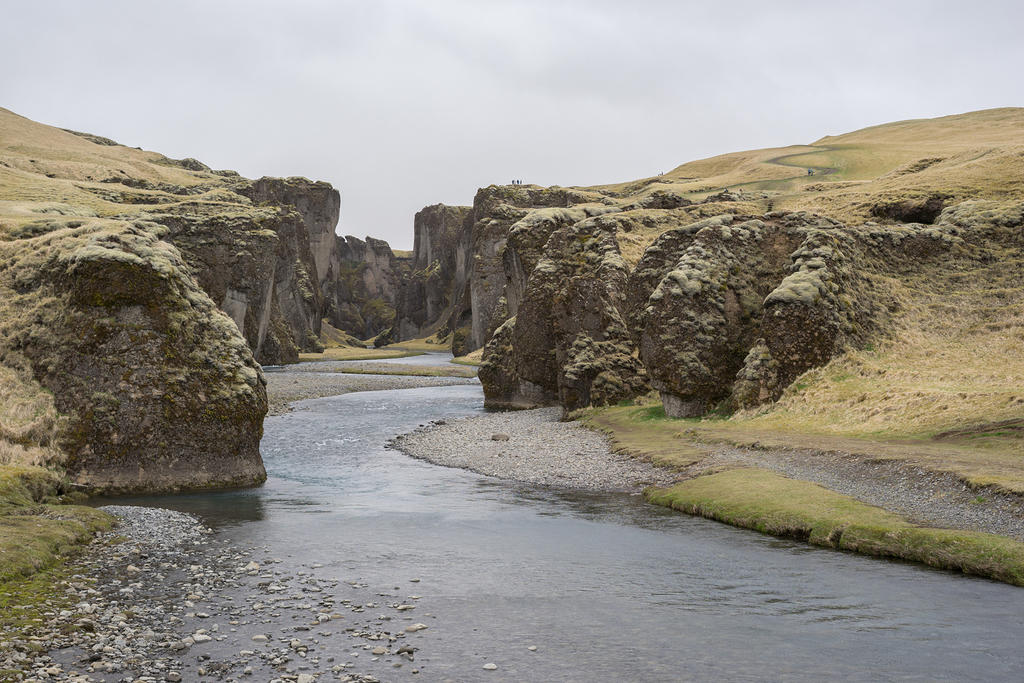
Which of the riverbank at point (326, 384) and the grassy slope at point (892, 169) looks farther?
the riverbank at point (326, 384)

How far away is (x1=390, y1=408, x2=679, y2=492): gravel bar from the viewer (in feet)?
114

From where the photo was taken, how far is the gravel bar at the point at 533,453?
34.8 meters

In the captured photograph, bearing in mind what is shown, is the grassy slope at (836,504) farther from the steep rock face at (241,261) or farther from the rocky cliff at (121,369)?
the steep rock face at (241,261)

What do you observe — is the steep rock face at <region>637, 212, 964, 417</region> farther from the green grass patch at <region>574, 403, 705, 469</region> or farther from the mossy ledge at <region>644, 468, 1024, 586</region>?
the mossy ledge at <region>644, 468, 1024, 586</region>

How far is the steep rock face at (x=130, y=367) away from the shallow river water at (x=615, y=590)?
2524 mm

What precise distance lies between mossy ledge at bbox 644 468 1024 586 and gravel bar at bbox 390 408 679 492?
3.47 meters

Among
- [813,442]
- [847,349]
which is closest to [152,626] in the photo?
[813,442]

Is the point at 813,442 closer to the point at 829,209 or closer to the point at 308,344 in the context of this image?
the point at 829,209

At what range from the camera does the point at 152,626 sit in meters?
15.6

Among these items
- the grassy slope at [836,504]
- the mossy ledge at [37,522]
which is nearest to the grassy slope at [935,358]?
the grassy slope at [836,504]

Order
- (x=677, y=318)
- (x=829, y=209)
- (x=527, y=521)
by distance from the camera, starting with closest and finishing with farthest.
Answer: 1. (x=527, y=521)
2. (x=677, y=318)
3. (x=829, y=209)

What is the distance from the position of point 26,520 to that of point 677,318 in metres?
36.5

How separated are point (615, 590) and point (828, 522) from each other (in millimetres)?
8671

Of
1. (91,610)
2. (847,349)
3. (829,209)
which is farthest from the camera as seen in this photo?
(829,209)
